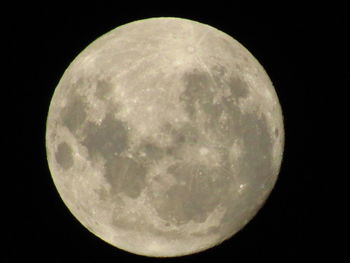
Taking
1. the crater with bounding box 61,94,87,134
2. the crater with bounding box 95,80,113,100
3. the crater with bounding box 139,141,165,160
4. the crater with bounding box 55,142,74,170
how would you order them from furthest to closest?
the crater with bounding box 55,142,74,170 < the crater with bounding box 61,94,87,134 < the crater with bounding box 95,80,113,100 < the crater with bounding box 139,141,165,160

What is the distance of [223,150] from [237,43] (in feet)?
4.32

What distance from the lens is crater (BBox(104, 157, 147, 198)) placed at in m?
5.27

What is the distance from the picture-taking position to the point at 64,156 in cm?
573

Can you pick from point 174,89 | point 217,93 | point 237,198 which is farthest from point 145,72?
point 237,198

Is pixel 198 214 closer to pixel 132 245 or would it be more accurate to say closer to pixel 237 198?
pixel 237 198

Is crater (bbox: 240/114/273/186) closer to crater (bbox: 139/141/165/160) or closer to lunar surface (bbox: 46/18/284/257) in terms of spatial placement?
lunar surface (bbox: 46/18/284/257)

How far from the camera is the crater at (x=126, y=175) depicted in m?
5.27

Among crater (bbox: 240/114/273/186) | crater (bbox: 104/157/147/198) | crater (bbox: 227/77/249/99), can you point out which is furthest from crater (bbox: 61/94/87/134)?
crater (bbox: 240/114/273/186)

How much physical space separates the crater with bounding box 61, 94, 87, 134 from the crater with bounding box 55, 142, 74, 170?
0.65 ft

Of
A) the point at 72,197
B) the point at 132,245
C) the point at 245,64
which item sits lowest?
the point at 132,245

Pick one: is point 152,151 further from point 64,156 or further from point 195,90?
point 64,156

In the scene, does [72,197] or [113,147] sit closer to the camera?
[113,147]

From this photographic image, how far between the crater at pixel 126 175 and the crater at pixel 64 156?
48 centimetres

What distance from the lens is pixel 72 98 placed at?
5.66 metres
